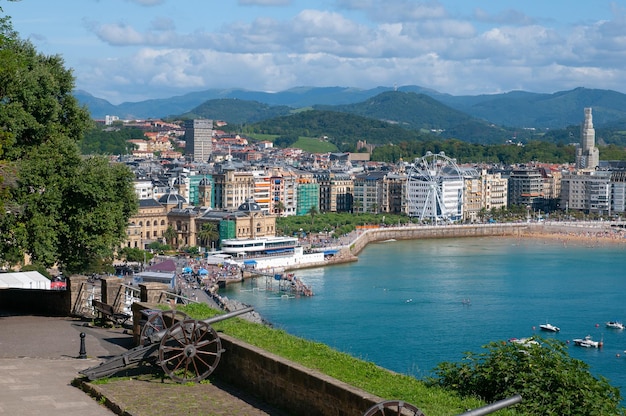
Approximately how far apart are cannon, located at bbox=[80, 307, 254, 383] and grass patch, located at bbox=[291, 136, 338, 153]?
8380 cm

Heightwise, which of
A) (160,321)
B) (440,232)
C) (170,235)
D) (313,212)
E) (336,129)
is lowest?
(440,232)

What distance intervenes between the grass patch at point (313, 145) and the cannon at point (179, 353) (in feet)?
275

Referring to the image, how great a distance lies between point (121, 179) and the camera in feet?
24.6

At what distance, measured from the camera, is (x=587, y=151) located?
233 ft

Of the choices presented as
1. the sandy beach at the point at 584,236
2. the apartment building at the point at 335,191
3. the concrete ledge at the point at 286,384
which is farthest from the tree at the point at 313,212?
the concrete ledge at the point at 286,384

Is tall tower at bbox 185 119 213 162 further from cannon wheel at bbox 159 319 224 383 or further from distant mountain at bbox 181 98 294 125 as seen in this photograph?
distant mountain at bbox 181 98 294 125

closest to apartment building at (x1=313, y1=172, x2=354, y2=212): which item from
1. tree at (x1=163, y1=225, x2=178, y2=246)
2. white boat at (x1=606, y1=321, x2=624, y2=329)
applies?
tree at (x1=163, y1=225, x2=178, y2=246)

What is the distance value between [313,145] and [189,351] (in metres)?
89.1

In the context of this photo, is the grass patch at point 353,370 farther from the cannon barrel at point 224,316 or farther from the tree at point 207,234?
the tree at point 207,234

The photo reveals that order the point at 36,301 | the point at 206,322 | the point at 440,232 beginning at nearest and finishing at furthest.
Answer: the point at 206,322 → the point at 36,301 → the point at 440,232

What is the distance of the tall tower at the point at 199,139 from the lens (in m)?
76.0

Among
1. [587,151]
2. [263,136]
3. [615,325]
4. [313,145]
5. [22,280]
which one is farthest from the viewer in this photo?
[263,136]

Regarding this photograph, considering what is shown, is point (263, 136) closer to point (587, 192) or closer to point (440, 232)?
point (587, 192)

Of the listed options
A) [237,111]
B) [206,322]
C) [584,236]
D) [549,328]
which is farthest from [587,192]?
[237,111]
